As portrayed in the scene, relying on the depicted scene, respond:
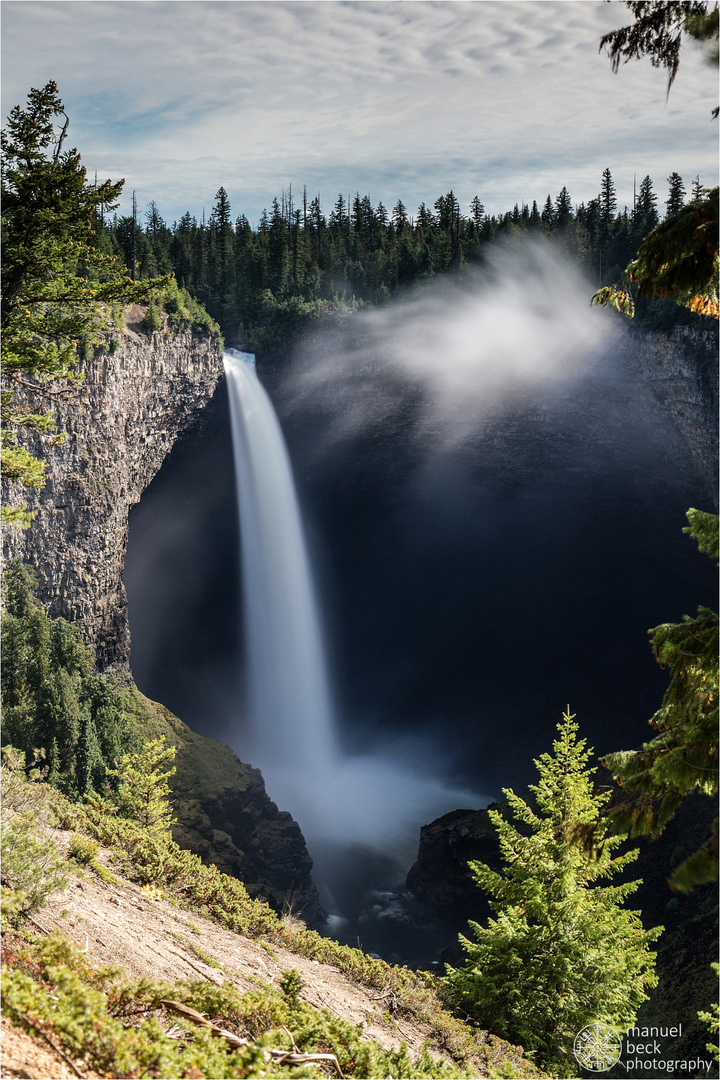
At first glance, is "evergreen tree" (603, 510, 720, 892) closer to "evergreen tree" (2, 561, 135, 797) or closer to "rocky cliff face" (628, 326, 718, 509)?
"evergreen tree" (2, 561, 135, 797)

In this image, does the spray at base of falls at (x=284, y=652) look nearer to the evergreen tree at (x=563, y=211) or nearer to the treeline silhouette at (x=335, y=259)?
the treeline silhouette at (x=335, y=259)

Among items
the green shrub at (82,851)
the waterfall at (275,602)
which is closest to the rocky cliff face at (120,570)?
the waterfall at (275,602)

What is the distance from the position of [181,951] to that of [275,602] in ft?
109

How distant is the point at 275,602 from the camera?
41.5m

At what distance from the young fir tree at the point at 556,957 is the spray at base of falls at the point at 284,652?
28.8 m

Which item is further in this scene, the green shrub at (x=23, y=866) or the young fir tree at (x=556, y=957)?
the young fir tree at (x=556, y=957)

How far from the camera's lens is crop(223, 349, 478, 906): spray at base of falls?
39156mm

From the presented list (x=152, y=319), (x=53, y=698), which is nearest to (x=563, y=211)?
(x=152, y=319)

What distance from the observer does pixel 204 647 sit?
42281mm

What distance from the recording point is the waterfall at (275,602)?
40719 mm

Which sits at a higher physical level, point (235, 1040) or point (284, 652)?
point (284, 652)

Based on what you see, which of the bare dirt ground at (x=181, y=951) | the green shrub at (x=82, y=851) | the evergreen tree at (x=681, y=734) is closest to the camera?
the evergreen tree at (x=681, y=734)

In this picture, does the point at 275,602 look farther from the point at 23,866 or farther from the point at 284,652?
the point at 23,866

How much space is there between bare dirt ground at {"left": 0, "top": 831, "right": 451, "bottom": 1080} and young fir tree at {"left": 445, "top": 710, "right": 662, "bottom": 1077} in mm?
1390
